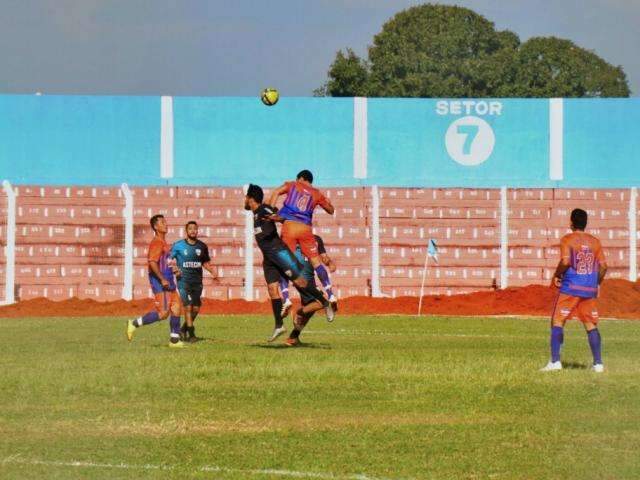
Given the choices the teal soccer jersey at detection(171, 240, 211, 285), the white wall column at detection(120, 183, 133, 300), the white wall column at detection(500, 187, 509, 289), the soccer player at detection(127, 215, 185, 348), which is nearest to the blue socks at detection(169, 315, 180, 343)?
the soccer player at detection(127, 215, 185, 348)

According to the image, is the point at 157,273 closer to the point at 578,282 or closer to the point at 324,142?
the point at 578,282

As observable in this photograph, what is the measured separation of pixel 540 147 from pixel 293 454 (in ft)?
124

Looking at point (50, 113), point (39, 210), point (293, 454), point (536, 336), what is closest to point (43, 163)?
point (50, 113)

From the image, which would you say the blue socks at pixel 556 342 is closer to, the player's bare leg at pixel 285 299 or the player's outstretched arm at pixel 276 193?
the player's bare leg at pixel 285 299

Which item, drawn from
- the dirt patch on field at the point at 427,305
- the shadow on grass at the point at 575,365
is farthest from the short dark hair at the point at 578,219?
the dirt patch on field at the point at 427,305

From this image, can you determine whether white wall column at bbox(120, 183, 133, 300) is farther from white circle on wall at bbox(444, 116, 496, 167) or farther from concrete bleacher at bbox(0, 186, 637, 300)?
white circle on wall at bbox(444, 116, 496, 167)

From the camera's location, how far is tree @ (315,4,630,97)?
6806 cm

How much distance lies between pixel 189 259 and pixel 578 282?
7.90 metres

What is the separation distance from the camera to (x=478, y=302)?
39.1 m

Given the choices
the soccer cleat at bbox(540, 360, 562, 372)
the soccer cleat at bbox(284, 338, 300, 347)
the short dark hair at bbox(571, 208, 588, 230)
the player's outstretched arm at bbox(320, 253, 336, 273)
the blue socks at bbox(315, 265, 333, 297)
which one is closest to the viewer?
the short dark hair at bbox(571, 208, 588, 230)

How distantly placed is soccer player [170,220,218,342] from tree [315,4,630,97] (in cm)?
4518

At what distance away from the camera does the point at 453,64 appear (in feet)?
226

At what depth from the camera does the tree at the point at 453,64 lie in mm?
68062

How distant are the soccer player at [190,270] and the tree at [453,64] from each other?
148 feet
